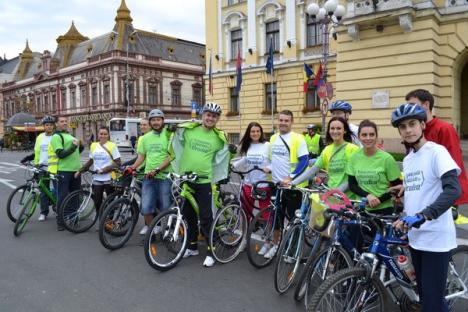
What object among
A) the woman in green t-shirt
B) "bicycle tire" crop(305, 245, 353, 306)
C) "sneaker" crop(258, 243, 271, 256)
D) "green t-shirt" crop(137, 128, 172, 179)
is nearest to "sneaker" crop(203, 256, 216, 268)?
"sneaker" crop(258, 243, 271, 256)

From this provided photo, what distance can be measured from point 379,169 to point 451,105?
1725 centimetres

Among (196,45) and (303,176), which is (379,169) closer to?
(303,176)

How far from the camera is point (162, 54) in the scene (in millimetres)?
54875

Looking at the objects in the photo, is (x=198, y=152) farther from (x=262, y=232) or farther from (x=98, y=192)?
(x=98, y=192)

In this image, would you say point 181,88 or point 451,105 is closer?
point 451,105

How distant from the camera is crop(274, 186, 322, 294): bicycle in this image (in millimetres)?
4484

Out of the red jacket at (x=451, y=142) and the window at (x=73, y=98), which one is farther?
the window at (x=73, y=98)

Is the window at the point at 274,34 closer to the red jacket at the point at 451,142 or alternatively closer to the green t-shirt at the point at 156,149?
the green t-shirt at the point at 156,149

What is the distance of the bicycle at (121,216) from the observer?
600 centimetres

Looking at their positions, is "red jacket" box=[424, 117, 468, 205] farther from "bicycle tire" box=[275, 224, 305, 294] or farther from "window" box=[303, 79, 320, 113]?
"window" box=[303, 79, 320, 113]

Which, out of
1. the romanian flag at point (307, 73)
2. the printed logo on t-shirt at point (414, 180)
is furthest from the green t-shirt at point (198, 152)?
the romanian flag at point (307, 73)

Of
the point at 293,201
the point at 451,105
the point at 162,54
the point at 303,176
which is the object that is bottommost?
the point at 293,201

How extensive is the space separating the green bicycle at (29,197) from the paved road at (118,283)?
715mm

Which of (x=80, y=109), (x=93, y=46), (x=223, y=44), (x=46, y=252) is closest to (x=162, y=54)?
(x=93, y=46)
